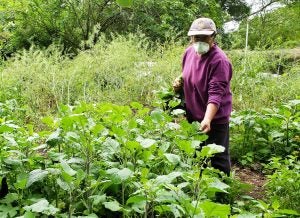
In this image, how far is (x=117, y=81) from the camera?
23.6 ft

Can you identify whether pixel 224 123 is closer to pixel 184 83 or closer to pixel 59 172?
pixel 184 83

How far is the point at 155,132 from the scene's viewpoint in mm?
3051

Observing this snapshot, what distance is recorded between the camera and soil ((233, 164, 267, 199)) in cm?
425

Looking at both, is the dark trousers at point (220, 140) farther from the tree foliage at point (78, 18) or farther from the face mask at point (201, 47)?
the tree foliage at point (78, 18)

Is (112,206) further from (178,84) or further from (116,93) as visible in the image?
(116,93)

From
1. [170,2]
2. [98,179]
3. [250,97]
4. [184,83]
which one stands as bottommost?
[250,97]

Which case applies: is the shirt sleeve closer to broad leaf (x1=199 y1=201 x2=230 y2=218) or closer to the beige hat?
the beige hat

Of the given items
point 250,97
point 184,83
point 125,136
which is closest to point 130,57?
point 250,97

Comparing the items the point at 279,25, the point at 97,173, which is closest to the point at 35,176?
the point at 97,173

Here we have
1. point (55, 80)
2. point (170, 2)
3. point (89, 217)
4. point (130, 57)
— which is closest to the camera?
point (89, 217)

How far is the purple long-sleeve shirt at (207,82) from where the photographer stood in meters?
3.39

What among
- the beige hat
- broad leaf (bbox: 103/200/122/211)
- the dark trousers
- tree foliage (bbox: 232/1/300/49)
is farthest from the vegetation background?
the beige hat

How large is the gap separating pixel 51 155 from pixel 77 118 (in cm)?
26

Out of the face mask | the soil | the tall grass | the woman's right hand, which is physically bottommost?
the soil
